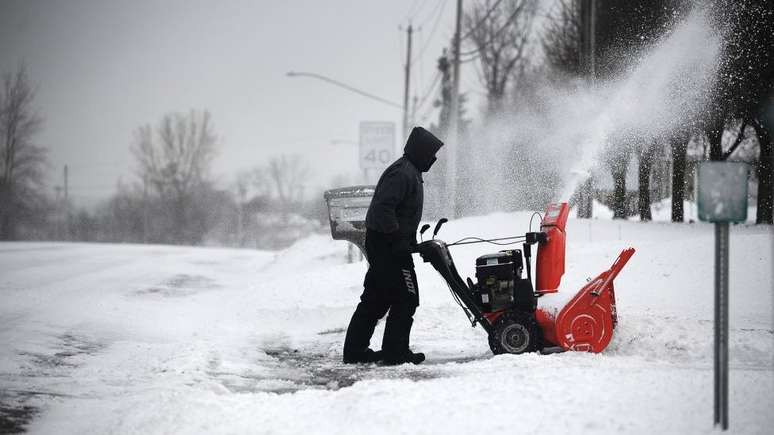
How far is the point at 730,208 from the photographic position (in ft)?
11.6

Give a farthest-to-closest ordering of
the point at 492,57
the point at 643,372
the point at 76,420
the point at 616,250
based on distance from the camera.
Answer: the point at 492,57 → the point at 616,250 → the point at 643,372 → the point at 76,420

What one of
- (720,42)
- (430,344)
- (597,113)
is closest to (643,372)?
(430,344)

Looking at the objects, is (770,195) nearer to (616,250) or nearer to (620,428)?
(616,250)

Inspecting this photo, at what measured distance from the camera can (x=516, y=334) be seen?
586cm

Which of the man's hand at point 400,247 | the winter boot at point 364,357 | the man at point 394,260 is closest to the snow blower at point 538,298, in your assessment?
the man's hand at point 400,247

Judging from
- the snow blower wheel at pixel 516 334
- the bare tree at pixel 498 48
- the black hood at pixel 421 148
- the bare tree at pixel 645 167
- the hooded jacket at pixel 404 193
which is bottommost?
the snow blower wheel at pixel 516 334

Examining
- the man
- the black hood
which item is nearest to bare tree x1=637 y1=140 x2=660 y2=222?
the black hood

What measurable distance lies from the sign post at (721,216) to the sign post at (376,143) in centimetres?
1435

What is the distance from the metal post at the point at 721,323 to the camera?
11.6 ft

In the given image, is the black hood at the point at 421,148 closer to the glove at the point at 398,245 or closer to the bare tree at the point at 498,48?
the glove at the point at 398,245

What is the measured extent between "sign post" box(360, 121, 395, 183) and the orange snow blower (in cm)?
1185

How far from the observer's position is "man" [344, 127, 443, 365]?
19.6 ft

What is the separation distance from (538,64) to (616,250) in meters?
19.8

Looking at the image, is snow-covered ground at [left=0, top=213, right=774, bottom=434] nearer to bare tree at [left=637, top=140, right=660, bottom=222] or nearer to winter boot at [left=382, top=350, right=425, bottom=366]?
winter boot at [left=382, top=350, right=425, bottom=366]
